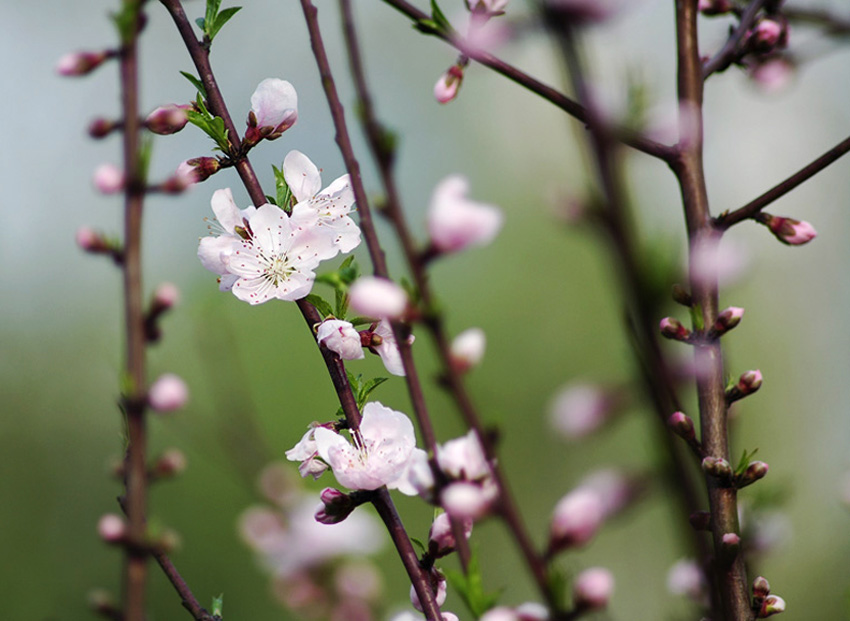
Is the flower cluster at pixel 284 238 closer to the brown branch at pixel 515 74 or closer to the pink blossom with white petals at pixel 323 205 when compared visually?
the pink blossom with white petals at pixel 323 205

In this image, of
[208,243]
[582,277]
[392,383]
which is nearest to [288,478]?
[208,243]

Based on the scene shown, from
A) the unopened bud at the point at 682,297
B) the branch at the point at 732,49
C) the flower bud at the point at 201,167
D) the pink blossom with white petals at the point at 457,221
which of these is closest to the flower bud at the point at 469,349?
the pink blossom with white petals at the point at 457,221

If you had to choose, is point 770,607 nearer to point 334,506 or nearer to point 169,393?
point 334,506

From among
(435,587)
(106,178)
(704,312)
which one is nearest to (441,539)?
(435,587)

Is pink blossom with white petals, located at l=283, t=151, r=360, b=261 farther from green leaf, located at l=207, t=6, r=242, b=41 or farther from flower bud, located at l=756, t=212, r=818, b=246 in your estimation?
flower bud, located at l=756, t=212, r=818, b=246

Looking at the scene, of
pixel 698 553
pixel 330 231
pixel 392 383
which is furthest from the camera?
pixel 392 383

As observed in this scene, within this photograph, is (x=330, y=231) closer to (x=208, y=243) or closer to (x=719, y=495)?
(x=208, y=243)
